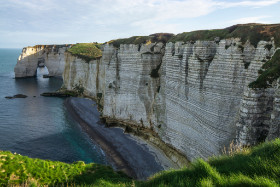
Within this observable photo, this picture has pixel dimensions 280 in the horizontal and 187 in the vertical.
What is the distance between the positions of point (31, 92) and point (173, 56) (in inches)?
2352

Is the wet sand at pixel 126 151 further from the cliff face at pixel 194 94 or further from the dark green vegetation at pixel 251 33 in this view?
the dark green vegetation at pixel 251 33

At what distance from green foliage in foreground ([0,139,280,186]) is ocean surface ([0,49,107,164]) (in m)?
13.0

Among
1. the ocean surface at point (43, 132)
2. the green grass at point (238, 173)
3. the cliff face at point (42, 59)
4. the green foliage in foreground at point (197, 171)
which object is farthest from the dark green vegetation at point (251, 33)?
the cliff face at point (42, 59)

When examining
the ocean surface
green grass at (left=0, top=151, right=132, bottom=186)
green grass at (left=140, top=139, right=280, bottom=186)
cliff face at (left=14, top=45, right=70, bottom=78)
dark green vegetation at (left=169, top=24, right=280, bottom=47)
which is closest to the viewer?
green grass at (left=140, top=139, right=280, bottom=186)

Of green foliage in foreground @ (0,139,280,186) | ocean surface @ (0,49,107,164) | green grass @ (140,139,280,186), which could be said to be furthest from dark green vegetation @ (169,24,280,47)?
ocean surface @ (0,49,107,164)

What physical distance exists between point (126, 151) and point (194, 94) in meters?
14.2

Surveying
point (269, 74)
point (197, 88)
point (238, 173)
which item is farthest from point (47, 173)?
point (269, 74)

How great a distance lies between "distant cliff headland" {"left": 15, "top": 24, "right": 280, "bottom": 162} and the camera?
52.5 feet

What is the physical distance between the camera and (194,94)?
23953 mm

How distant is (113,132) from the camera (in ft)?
126

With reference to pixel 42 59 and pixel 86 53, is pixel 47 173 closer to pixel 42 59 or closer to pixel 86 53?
pixel 86 53

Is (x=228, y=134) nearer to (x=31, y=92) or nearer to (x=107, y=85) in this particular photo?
(x=107, y=85)

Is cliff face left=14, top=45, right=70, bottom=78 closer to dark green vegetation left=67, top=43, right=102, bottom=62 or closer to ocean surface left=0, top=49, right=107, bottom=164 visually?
dark green vegetation left=67, top=43, right=102, bottom=62

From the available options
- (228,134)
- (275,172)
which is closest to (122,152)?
(228,134)
